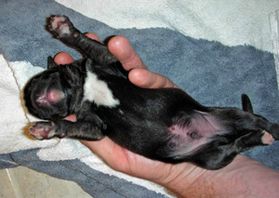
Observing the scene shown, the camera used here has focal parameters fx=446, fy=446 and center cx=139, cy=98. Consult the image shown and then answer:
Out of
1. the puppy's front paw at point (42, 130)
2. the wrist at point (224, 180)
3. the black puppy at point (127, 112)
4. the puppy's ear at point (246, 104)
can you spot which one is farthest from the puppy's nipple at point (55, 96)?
the puppy's ear at point (246, 104)

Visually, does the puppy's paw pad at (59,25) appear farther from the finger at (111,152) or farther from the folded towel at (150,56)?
the finger at (111,152)

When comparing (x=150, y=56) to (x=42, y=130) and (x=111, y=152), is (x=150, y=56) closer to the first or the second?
(x=111, y=152)

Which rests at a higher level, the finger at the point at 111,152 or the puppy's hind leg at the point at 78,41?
the puppy's hind leg at the point at 78,41

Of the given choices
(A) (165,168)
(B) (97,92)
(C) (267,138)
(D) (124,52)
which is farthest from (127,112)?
(C) (267,138)

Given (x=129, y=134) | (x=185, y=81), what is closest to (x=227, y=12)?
(x=185, y=81)

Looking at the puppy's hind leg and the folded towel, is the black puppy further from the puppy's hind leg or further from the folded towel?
the folded towel

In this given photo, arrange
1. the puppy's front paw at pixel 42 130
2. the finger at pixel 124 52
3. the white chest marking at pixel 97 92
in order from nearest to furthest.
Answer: the puppy's front paw at pixel 42 130 → the finger at pixel 124 52 → the white chest marking at pixel 97 92

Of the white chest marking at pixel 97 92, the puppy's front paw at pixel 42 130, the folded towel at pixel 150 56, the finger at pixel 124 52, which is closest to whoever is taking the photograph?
the puppy's front paw at pixel 42 130

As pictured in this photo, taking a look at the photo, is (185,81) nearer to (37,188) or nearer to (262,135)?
(262,135)
